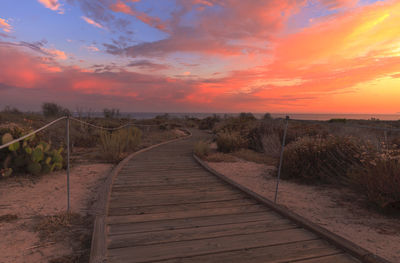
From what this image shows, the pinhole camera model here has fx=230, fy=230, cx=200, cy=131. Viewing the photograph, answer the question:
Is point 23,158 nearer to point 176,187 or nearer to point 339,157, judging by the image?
point 176,187

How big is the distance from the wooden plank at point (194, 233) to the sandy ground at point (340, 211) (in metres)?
0.92

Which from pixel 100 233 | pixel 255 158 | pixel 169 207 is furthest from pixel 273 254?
pixel 255 158

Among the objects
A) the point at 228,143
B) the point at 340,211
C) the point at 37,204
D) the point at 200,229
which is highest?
the point at 228,143

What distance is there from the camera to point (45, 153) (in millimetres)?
6008

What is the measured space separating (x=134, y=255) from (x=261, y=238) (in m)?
1.42

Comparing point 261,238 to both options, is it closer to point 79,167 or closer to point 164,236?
point 164,236

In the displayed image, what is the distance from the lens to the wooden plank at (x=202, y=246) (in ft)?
7.51

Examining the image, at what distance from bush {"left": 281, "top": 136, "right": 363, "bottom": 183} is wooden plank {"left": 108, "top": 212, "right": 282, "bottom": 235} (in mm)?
2930

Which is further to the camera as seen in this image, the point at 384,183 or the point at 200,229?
the point at 384,183

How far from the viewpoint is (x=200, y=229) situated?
2.88 m

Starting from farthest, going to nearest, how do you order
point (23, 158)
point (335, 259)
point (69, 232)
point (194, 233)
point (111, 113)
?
point (111, 113) < point (23, 158) < point (69, 232) < point (194, 233) < point (335, 259)

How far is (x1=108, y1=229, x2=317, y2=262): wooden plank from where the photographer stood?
2.29 meters

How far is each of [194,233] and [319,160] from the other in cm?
435

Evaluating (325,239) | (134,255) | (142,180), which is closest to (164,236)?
(134,255)
